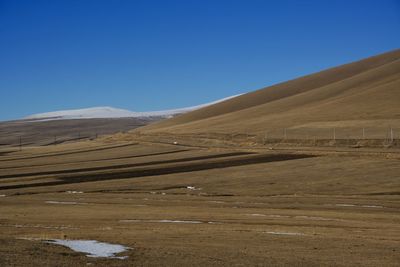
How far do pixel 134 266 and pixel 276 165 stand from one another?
46822 mm

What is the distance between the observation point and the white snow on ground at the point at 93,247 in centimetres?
1750

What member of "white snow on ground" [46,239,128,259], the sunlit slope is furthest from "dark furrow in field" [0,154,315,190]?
"white snow on ground" [46,239,128,259]

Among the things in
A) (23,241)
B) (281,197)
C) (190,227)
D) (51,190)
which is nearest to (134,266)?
(23,241)

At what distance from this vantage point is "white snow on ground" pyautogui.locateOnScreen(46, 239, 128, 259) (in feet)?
57.4

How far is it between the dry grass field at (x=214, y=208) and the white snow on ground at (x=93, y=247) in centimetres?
57

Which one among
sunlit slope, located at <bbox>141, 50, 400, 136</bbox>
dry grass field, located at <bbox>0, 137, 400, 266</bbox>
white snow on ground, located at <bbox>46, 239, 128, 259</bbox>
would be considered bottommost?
dry grass field, located at <bbox>0, 137, 400, 266</bbox>

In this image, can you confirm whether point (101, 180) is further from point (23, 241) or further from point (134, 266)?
point (134, 266)

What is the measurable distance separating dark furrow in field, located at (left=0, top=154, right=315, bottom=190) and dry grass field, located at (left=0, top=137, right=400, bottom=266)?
13 cm

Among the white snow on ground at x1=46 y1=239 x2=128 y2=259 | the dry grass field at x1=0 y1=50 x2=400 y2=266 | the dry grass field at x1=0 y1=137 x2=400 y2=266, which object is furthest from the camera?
the dry grass field at x1=0 y1=50 x2=400 y2=266

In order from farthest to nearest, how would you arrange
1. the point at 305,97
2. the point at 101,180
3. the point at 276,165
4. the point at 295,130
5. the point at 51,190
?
1. the point at 305,97
2. the point at 295,130
3. the point at 276,165
4. the point at 101,180
5. the point at 51,190

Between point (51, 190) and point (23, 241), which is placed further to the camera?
point (51, 190)

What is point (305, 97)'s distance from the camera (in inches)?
6038

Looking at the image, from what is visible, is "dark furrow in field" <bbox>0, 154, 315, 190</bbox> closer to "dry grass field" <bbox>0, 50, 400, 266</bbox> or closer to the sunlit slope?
"dry grass field" <bbox>0, 50, 400, 266</bbox>

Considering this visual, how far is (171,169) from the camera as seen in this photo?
209ft
